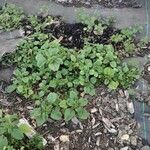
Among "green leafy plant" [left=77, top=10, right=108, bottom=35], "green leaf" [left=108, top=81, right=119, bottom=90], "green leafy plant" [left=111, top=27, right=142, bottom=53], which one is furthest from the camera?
"green leafy plant" [left=77, top=10, right=108, bottom=35]

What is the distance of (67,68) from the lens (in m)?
4.55

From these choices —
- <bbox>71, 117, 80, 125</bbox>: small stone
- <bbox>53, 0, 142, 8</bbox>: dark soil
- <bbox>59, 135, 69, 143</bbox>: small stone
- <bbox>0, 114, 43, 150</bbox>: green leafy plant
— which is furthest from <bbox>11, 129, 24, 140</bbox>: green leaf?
<bbox>53, 0, 142, 8</bbox>: dark soil

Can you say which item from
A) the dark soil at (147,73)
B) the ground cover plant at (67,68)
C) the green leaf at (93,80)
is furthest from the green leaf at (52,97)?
the dark soil at (147,73)

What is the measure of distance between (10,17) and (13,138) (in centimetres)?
202

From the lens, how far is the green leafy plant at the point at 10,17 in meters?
5.10

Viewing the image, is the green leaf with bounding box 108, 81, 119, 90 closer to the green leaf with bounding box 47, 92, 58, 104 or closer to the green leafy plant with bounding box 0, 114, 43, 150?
the green leaf with bounding box 47, 92, 58, 104

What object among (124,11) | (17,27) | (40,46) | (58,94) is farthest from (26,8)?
(58,94)

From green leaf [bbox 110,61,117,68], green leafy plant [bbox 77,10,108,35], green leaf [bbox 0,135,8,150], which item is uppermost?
green leafy plant [bbox 77,10,108,35]

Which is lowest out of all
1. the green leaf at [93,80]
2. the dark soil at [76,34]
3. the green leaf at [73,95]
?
the green leaf at [73,95]

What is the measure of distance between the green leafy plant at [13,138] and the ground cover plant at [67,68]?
0.92 feet

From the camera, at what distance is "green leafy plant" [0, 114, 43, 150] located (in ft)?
11.5

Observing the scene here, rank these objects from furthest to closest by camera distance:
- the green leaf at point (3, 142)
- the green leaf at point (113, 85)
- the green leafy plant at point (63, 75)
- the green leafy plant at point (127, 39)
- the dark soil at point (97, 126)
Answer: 1. the green leafy plant at point (127, 39)
2. the green leaf at point (113, 85)
3. the green leafy plant at point (63, 75)
4. the dark soil at point (97, 126)
5. the green leaf at point (3, 142)

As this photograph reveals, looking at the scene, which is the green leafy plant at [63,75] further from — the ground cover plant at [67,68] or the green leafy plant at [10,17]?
the green leafy plant at [10,17]

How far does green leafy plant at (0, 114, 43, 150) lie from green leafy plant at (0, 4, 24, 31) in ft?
5.17
